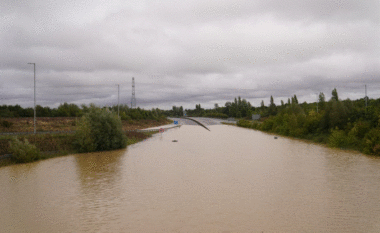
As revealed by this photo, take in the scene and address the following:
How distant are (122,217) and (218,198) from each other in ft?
13.8

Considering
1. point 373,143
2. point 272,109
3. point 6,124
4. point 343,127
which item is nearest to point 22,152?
point 6,124

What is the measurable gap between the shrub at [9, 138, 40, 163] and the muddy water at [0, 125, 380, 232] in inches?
58.5

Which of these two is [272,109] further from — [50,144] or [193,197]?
[193,197]

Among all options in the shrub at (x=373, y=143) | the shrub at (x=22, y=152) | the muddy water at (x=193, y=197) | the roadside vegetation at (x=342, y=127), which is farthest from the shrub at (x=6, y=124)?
the shrub at (x=373, y=143)

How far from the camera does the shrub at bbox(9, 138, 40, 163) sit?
876 inches

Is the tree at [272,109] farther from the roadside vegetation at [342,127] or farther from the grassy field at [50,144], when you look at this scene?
the grassy field at [50,144]

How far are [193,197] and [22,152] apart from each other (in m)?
16.5

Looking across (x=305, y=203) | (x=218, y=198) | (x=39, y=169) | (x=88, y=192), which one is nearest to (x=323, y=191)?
(x=305, y=203)

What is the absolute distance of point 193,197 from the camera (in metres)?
12.4

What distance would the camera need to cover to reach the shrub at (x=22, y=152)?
22250mm

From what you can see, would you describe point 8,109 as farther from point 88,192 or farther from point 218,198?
point 218,198

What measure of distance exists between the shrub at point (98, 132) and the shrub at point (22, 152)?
232 inches

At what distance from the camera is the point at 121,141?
31.4 metres

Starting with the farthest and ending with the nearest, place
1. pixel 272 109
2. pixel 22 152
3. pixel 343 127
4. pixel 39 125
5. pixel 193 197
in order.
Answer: pixel 272 109 → pixel 39 125 → pixel 343 127 → pixel 22 152 → pixel 193 197
